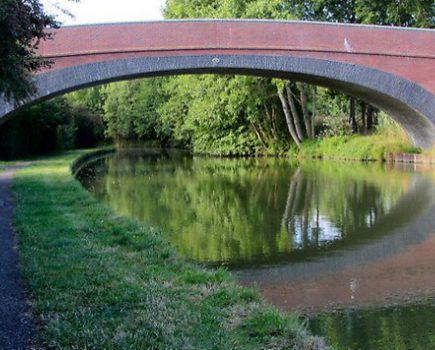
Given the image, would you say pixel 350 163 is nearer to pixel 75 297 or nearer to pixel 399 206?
pixel 399 206

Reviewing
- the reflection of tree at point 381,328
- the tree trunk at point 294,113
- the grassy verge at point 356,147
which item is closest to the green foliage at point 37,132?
the tree trunk at point 294,113

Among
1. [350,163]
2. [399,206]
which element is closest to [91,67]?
[399,206]

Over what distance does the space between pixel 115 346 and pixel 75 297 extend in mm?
1146

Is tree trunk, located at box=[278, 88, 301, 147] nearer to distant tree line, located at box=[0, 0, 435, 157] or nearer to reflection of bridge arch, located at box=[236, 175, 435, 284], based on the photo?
distant tree line, located at box=[0, 0, 435, 157]

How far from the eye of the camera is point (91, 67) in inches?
707

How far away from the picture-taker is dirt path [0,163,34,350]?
3.92m

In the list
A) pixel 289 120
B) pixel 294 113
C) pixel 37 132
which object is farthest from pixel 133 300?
pixel 294 113

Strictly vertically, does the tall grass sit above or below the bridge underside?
below

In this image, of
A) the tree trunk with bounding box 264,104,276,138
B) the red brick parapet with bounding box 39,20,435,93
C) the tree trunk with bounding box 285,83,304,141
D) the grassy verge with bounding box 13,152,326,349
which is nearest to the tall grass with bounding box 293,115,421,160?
→ the tree trunk with bounding box 285,83,304,141

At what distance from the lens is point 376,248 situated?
874 cm

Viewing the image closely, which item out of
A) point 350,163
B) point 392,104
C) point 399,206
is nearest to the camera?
point 399,206

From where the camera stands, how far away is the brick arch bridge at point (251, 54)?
17.9 meters

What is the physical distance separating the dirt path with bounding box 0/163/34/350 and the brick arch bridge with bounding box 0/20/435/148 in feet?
35.4

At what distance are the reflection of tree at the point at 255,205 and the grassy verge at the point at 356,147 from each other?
3.09m
